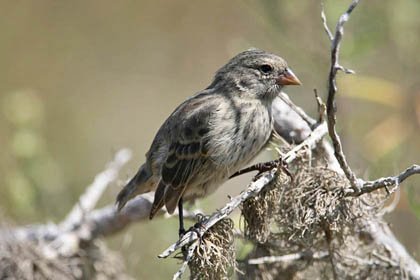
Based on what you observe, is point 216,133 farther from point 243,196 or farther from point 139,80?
point 139,80

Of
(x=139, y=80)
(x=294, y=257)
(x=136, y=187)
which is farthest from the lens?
(x=139, y=80)

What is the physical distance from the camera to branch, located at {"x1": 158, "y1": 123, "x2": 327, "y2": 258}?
320 centimetres

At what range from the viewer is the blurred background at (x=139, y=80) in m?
5.62

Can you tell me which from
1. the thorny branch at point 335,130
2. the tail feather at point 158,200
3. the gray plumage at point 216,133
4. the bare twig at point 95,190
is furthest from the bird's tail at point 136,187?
the thorny branch at point 335,130

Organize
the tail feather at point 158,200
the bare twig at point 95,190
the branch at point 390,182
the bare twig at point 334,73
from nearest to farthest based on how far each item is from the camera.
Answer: the bare twig at point 334,73
the branch at point 390,182
the tail feather at point 158,200
the bare twig at point 95,190

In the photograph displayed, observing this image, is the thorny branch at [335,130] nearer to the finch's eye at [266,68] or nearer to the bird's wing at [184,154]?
the bird's wing at [184,154]

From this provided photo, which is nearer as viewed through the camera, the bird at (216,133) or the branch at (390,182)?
the branch at (390,182)

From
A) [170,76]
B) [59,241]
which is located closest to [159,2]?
[170,76]

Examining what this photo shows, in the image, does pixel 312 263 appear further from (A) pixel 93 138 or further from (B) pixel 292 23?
(A) pixel 93 138

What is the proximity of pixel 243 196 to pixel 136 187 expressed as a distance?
4.46ft

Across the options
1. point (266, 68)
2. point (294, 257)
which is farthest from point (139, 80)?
point (294, 257)

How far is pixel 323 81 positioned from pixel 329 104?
2.66 meters

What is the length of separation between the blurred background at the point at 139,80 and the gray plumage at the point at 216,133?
1.00 metres

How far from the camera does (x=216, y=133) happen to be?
4.06m
